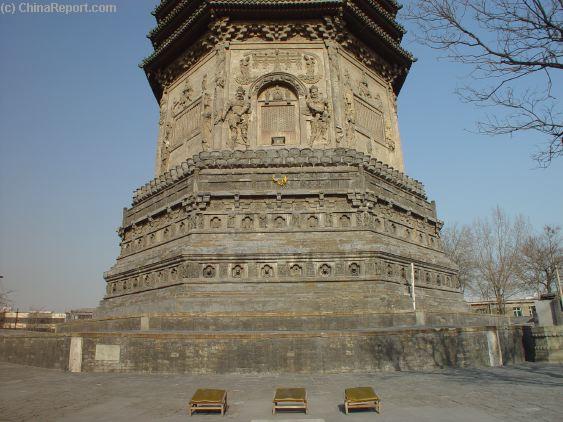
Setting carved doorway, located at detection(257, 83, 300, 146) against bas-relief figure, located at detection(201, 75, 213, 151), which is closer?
carved doorway, located at detection(257, 83, 300, 146)

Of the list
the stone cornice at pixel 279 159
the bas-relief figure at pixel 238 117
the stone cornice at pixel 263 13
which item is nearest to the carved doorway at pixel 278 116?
the bas-relief figure at pixel 238 117

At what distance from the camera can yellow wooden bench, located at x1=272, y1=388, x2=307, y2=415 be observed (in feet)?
23.5

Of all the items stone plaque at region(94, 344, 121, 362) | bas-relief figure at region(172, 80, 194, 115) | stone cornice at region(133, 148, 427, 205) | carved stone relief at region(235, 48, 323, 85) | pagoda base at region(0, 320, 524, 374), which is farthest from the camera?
bas-relief figure at region(172, 80, 194, 115)

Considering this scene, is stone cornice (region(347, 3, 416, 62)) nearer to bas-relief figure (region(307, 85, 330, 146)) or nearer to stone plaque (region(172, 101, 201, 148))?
bas-relief figure (region(307, 85, 330, 146))

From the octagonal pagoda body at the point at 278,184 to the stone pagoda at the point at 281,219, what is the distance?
0.07 m

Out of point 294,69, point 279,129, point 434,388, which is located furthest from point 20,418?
point 294,69

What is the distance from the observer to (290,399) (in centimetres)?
712

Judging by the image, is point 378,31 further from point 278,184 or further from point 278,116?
point 278,184

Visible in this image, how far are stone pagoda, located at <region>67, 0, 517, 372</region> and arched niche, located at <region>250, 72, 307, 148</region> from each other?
2.8 inches

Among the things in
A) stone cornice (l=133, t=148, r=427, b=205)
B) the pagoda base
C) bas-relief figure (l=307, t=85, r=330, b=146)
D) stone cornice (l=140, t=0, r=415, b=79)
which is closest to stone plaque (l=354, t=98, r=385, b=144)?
bas-relief figure (l=307, t=85, r=330, b=146)

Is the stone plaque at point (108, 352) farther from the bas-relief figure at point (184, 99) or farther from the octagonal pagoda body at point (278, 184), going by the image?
the bas-relief figure at point (184, 99)

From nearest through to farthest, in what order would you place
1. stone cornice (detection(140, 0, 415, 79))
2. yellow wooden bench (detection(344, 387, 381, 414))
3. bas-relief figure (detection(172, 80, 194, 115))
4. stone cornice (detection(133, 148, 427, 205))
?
yellow wooden bench (detection(344, 387, 381, 414)), stone cornice (detection(133, 148, 427, 205)), stone cornice (detection(140, 0, 415, 79)), bas-relief figure (detection(172, 80, 194, 115))

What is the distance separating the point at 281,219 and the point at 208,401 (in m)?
11.1

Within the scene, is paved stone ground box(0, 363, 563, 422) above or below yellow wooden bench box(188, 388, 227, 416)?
below
